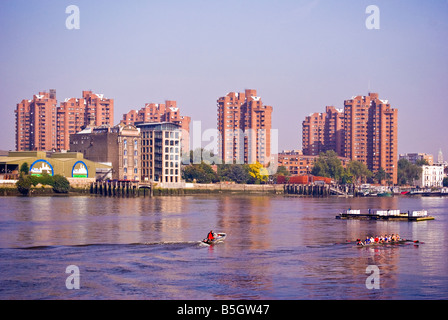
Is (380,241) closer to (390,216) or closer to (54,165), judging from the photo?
(390,216)

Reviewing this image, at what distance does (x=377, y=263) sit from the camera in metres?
48.2

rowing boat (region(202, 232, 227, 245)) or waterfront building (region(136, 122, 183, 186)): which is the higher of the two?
waterfront building (region(136, 122, 183, 186))

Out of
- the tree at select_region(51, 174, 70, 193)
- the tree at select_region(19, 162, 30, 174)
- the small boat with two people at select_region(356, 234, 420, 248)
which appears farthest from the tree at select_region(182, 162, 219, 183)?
the small boat with two people at select_region(356, 234, 420, 248)

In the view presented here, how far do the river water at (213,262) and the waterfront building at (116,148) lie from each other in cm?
9278

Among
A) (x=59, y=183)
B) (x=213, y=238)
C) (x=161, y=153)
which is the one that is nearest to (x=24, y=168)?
(x=59, y=183)

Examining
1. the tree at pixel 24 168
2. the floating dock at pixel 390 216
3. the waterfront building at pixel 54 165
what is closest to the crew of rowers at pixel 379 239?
the floating dock at pixel 390 216

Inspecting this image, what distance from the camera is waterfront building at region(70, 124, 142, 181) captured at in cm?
17038

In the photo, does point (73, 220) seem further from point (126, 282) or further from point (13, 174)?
point (13, 174)

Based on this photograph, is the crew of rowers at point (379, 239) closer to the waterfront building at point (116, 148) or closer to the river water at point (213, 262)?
the river water at point (213, 262)

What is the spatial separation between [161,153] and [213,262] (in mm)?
129851

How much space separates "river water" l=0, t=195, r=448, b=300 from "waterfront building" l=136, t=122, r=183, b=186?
98.4 m

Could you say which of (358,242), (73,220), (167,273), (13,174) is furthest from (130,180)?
(167,273)

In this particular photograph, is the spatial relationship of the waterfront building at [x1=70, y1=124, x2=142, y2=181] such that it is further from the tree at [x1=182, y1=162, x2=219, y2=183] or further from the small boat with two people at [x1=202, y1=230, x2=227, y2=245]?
the small boat with two people at [x1=202, y1=230, x2=227, y2=245]
